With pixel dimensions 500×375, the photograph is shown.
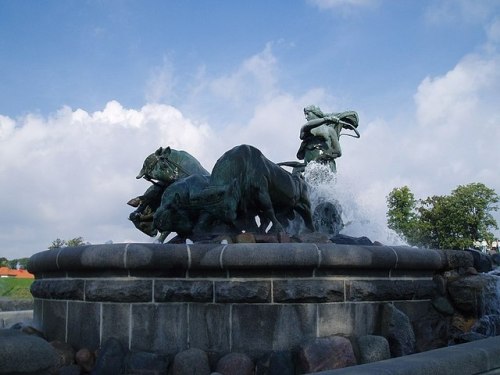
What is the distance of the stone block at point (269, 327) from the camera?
5149mm

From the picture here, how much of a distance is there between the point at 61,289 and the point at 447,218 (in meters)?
44.4

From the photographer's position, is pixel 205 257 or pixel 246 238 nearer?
pixel 205 257

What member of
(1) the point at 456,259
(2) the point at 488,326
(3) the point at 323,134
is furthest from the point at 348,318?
(3) the point at 323,134

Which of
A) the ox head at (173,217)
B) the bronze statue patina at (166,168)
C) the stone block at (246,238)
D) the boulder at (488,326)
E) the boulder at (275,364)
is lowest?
the boulder at (275,364)

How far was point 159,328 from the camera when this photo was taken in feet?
17.2

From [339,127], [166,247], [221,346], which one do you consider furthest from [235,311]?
[339,127]

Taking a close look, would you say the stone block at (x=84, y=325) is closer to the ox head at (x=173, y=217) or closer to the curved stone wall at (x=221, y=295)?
the curved stone wall at (x=221, y=295)

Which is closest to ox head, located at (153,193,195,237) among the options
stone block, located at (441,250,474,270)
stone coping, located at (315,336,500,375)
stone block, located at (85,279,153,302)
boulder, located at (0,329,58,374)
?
stone block, located at (85,279,153,302)

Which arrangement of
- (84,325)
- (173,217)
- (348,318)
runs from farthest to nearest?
(173,217), (84,325), (348,318)

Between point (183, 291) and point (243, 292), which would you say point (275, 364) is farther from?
point (183, 291)

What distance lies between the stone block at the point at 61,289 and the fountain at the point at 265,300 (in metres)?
0.02

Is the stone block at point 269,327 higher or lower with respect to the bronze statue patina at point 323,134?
lower

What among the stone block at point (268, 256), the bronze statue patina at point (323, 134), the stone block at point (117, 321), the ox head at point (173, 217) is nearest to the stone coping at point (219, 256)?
the stone block at point (268, 256)

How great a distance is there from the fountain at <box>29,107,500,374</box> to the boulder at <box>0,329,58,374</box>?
2.27 meters
